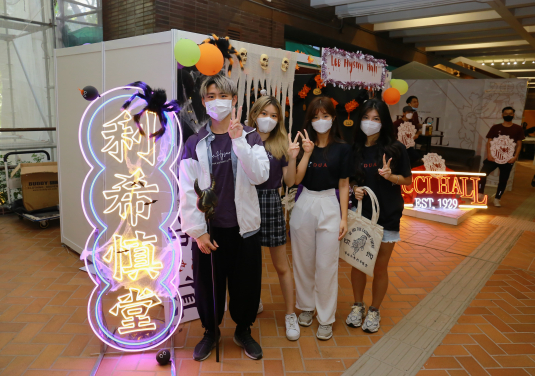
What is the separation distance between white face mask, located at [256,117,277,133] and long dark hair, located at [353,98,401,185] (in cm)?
65

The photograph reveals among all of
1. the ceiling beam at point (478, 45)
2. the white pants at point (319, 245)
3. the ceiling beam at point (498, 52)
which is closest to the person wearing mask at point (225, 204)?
the white pants at point (319, 245)

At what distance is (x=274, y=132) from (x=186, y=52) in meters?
0.87

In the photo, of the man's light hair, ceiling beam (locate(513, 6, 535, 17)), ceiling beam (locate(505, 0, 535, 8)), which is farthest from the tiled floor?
ceiling beam (locate(513, 6, 535, 17))

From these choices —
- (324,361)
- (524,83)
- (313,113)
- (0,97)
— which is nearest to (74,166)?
(313,113)

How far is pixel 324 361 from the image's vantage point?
2.65 meters

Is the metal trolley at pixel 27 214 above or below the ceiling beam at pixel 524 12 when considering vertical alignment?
below

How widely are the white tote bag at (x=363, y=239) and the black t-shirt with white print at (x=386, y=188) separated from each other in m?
0.06

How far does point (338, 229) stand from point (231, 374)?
1200mm

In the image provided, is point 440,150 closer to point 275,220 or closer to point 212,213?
point 275,220

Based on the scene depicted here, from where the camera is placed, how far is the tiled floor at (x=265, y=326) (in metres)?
2.58

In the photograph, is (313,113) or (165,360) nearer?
(165,360)

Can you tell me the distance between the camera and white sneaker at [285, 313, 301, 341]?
9.40 feet

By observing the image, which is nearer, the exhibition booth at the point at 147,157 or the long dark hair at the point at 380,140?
the exhibition booth at the point at 147,157

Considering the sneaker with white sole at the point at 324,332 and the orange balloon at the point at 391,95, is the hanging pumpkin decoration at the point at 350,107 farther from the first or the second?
the sneaker with white sole at the point at 324,332
